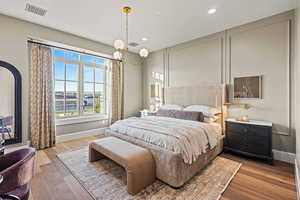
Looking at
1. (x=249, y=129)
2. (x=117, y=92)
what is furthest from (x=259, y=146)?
(x=117, y=92)

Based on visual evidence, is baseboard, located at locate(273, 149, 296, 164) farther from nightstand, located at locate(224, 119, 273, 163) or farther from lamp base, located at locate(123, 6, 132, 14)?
lamp base, located at locate(123, 6, 132, 14)

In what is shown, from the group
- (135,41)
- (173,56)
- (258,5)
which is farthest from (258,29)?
(135,41)

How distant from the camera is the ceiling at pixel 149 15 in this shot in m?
2.46

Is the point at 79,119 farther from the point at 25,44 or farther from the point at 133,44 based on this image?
the point at 133,44

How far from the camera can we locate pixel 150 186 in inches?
76.7

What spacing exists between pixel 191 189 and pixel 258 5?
11.1 ft

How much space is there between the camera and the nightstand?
257 cm

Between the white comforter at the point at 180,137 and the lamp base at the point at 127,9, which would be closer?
the white comforter at the point at 180,137

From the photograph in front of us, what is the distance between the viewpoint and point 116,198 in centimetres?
172

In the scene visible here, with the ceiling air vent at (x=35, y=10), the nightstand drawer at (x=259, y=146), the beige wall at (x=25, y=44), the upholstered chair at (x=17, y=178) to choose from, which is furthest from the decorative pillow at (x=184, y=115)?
the ceiling air vent at (x=35, y=10)

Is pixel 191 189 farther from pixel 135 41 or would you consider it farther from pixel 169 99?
pixel 135 41

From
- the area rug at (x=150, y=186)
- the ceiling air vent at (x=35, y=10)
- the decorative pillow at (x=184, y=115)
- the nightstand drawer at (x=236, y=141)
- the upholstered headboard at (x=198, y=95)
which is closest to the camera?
the area rug at (x=150, y=186)

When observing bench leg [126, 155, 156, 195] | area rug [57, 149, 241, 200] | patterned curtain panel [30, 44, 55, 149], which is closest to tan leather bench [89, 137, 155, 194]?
bench leg [126, 155, 156, 195]

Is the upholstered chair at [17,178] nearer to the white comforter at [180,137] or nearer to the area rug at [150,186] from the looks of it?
the area rug at [150,186]
